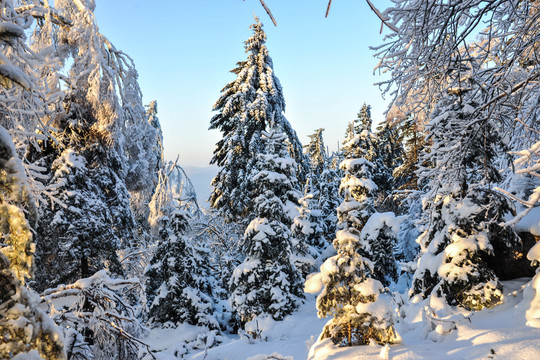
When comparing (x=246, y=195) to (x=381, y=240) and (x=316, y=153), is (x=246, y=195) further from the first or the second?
(x=316, y=153)

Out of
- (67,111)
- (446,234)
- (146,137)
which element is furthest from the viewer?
(146,137)

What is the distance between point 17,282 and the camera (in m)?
1.53

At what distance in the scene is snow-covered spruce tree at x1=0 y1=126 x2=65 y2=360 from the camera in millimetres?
1460

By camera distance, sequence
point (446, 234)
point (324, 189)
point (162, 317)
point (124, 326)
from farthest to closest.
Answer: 1. point (324, 189)
2. point (162, 317)
3. point (446, 234)
4. point (124, 326)

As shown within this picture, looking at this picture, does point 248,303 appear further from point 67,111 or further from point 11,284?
point 11,284

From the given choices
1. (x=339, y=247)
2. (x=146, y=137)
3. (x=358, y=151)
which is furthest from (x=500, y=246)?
(x=146, y=137)

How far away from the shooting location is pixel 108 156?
30.5 feet

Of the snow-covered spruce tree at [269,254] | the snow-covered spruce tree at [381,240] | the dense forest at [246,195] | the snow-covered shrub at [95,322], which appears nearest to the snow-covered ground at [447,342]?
the dense forest at [246,195]

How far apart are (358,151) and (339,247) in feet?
27.3

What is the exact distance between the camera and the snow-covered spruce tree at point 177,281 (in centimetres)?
1268

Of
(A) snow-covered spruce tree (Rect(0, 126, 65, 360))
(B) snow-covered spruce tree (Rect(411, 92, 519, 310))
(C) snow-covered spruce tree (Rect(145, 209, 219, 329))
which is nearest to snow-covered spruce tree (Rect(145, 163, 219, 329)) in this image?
(C) snow-covered spruce tree (Rect(145, 209, 219, 329))

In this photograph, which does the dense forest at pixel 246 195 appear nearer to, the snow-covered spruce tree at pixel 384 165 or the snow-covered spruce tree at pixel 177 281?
the snow-covered spruce tree at pixel 177 281

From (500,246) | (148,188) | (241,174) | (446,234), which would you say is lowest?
(500,246)

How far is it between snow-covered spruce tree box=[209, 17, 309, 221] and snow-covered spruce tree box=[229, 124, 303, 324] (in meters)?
2.97
